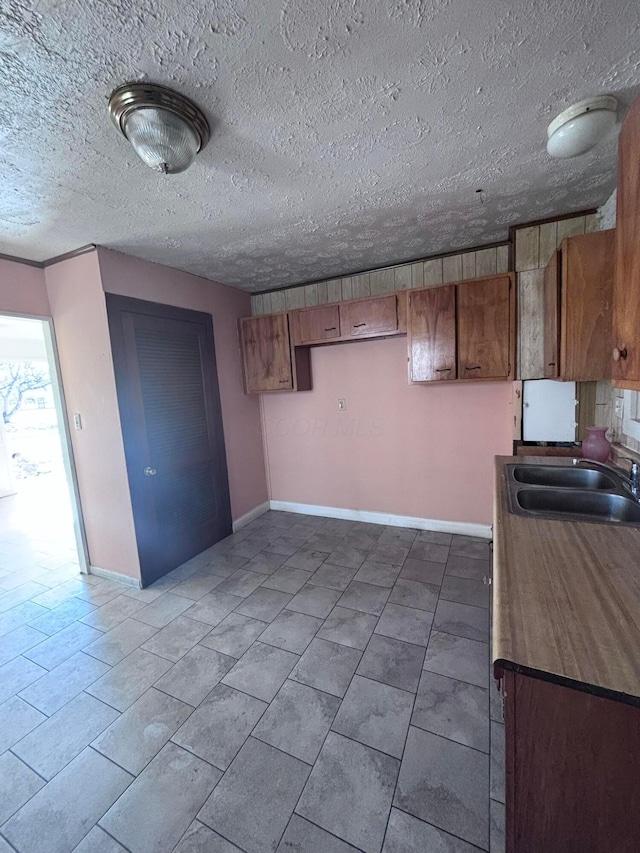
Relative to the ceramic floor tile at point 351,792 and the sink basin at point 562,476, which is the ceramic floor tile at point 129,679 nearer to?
the ceramic floor tile at point 351,792

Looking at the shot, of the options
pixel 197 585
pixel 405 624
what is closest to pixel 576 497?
pixel 405 624

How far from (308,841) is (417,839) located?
14.0 inches

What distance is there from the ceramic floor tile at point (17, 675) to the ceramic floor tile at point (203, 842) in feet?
4.23

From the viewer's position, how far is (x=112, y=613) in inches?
93.0

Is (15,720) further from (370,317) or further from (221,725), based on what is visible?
(370,317)

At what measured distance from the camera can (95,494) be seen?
273cm

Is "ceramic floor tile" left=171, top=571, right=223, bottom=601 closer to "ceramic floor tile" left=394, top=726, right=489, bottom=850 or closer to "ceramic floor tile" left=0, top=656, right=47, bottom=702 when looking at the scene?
"ceramic floor tile" left=0, top=656, right=47, bottom=702

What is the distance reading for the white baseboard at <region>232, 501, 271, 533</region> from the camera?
3.63 metres

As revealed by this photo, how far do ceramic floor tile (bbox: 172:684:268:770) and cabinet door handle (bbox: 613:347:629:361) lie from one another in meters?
2.07

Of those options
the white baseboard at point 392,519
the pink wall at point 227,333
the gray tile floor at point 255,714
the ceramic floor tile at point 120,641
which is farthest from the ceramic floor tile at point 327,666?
the pink wall at point 227,333

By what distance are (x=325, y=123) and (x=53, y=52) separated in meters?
0.84

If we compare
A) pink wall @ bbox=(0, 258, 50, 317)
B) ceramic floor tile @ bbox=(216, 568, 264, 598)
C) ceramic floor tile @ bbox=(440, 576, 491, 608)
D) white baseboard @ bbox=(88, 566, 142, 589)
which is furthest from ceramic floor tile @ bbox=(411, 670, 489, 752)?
pink wall @ bbox=(0, 258, 50, 317)

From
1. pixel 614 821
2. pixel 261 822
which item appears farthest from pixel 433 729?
pixel 614 821

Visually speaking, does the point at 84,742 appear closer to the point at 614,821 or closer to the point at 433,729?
the point at 433,729
